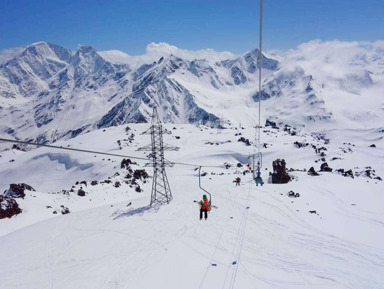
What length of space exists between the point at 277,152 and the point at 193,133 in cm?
6014

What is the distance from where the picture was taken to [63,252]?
86.3ft

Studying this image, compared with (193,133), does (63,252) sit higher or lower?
lower

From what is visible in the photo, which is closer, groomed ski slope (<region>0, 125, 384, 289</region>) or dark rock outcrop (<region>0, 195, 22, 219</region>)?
groomed ski slope (<region>0, 125, 384, 289</region>)

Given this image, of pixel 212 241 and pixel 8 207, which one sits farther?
pixel 8 207

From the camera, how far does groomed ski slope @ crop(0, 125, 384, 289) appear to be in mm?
20578

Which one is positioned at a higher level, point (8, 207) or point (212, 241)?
point (212, 241)

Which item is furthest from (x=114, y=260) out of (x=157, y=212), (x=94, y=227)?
(x=157, y=212)

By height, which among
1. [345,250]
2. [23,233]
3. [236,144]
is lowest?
[23,233]

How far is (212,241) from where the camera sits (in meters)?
25.7

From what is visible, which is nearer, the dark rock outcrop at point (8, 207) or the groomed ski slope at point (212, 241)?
the groomed ski slope at point (212, 241)

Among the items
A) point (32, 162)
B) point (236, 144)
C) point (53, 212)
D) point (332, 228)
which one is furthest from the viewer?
point (236, 144)

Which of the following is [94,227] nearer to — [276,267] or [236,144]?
[276,267]

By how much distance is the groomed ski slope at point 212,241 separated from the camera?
2058cm

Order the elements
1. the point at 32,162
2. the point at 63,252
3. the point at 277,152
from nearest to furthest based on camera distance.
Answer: the point at 63,252
the point at 277,152
the point at 32,162
